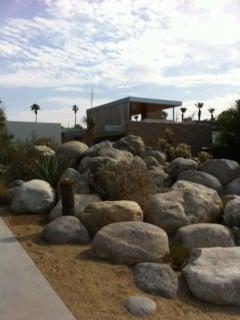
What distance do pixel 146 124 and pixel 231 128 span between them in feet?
23.3

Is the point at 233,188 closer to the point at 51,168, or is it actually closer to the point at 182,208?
the point at 182,208

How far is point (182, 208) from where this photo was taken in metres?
10.2

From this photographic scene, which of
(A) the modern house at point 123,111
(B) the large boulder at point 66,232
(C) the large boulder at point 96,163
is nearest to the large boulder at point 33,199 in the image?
(C) the large boulder at point 96,163

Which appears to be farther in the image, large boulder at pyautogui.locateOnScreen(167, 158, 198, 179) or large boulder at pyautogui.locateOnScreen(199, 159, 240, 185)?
large boulder at pyautogui.locateOnScreen(167, 158, 198, 179)

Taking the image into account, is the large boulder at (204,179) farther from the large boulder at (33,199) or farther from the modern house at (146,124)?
the modern house at (146,124)

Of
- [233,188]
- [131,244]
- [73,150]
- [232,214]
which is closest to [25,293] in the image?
[131,244]

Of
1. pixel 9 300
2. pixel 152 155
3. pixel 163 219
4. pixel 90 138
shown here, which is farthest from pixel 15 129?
pixel 9 300

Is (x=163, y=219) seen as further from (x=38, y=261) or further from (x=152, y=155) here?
(x=152, y=155)

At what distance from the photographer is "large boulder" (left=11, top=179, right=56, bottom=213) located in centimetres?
1242

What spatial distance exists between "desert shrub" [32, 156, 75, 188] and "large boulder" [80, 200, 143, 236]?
4.73 metres

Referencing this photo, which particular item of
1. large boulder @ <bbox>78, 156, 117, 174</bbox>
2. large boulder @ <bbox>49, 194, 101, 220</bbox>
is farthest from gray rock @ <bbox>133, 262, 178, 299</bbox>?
large boulder @ <bbox>78, 156, 117, 174</bbox>

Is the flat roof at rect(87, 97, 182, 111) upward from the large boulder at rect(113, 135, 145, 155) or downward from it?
upward

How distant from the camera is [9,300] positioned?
617 cm

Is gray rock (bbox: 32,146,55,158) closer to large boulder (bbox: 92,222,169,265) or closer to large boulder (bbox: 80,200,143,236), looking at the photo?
large boulder (bbox: 80,200,143,236)
